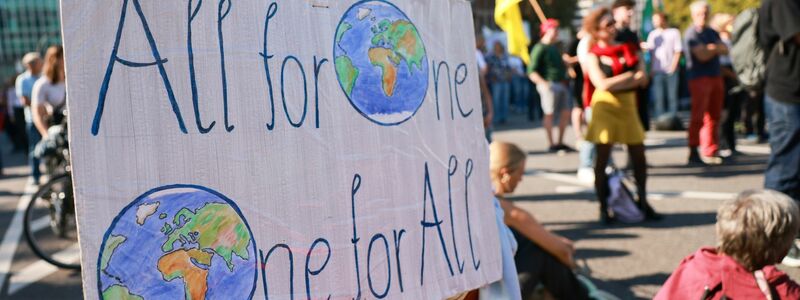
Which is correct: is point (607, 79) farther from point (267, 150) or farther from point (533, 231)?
point (267, 150)

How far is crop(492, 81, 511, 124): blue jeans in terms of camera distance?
1798 centimetres

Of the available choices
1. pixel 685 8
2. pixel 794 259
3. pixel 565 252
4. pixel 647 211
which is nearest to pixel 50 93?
pixel 647 211

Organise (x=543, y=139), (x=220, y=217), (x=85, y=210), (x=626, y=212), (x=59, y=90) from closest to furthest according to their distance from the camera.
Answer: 1. (x=85, y=210)
2. (x=220, y=217)
3. (x=626, y=212)
4. (x=59, y=90)
5. (x=543, y=139)

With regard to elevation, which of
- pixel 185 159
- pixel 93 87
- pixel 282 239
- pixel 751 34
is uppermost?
pixel 751 34

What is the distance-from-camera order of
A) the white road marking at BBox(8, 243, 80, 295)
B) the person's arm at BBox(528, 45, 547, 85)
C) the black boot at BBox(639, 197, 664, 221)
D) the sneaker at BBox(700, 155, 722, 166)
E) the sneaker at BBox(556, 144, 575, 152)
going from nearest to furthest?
the white road marking at BBox(8, 243, 80, 295)
the black boot at BBox(639, 197, 664, 221)
the sneaker at BBox(700, 155, 722, 166)
the person's arm at BBox(528, 45, 547, 85)
the sneaker at BBox(556, 144, 575, 152)

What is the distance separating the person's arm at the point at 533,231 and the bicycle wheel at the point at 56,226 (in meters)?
3.25

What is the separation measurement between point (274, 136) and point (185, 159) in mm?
206

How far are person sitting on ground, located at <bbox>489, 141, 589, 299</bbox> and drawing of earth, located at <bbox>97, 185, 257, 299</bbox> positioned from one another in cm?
168

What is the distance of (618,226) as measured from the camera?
6.18m

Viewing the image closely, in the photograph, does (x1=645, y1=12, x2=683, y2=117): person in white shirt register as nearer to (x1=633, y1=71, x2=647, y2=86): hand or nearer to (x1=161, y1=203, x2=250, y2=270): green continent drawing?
(x1=633, y1=71, x2=647, y2=86): hand

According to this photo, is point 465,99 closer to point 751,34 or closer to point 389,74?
point 389,74

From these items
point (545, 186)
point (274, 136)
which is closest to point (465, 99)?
point (274, 136)

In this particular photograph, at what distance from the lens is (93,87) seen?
185 centimetres

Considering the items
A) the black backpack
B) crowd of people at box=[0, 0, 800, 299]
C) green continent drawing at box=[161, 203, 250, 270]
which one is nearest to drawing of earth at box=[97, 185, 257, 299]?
green continent drawing at box=[161, 203, 250, 270]
